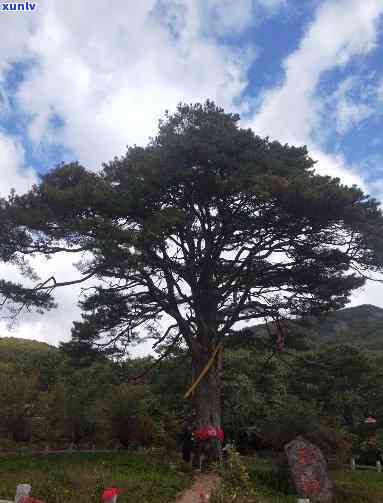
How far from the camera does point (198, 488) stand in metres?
11.9

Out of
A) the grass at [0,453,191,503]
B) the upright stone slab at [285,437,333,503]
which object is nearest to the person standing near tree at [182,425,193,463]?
the grass at [0,453,191,503]

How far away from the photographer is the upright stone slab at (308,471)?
463 inches

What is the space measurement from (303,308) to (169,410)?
11033 mm

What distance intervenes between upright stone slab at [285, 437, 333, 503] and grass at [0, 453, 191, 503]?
2.87 meters

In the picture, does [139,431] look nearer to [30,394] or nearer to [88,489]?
[30,394]

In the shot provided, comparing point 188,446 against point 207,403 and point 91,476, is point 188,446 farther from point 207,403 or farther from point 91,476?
point 91,476

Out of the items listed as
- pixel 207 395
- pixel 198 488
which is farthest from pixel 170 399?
pixel 198 488

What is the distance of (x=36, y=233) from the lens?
45.3 feet

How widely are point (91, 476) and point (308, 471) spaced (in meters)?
5.60

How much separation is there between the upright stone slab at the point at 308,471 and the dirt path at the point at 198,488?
2.11 m

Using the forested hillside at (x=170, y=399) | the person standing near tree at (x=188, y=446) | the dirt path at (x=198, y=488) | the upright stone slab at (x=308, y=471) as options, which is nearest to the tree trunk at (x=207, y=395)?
the person standing near tree at (x=188, y=446)

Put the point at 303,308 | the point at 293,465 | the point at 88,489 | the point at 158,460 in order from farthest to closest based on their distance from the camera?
1. the point at 303,308
2. the point at 158,460
3. the point at 293,465
4. the point at 88,489

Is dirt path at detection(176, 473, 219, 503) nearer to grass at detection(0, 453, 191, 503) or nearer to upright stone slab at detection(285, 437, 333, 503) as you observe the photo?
grass at detection(0, 453, 191, 503)

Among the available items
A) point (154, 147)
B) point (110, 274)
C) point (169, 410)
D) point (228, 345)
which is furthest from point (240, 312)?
point (169, 410)
